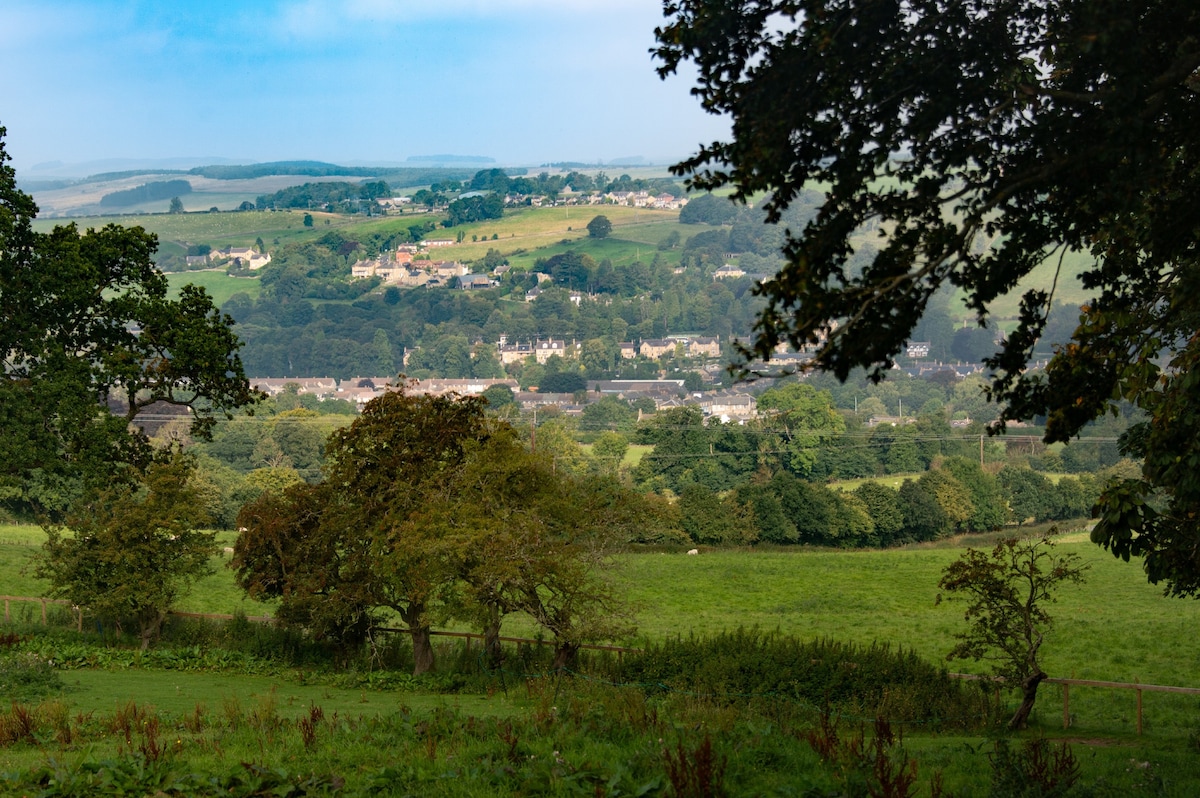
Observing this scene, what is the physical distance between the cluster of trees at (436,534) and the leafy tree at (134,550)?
1.93m

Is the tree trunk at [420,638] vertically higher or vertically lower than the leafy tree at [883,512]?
higher

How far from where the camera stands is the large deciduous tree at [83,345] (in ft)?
71.8

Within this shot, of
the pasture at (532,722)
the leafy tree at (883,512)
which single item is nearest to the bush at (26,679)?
the pasture at (532,722)

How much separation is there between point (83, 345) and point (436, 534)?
28.2 feet

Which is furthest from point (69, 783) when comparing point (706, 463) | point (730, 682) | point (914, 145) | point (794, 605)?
point (706, 463)

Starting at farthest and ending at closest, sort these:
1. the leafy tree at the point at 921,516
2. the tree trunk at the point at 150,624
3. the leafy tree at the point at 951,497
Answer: the leafy tree at the point at 951,497, the leafy tree at the point at 921,516, the tree trunk at the point at 150,624

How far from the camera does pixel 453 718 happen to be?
12.7 meters

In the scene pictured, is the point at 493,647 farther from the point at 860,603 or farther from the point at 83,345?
the point at 860,603

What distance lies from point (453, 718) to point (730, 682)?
26.1ft

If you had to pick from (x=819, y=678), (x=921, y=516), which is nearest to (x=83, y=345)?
(x=819, y=678)

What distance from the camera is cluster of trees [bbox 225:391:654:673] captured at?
72.4 feet

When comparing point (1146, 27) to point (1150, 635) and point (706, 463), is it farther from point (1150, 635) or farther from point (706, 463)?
point (706, 463)

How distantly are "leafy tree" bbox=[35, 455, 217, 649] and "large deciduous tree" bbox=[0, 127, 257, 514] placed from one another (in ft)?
8.05

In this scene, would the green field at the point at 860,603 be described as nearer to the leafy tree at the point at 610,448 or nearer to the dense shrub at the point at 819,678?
the dense shrub at the point at 819,678
